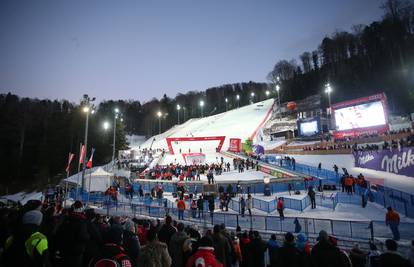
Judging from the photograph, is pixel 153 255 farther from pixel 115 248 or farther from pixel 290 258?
pixel 290 258

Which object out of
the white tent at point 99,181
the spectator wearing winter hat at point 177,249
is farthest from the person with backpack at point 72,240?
the white tent at point 99,181

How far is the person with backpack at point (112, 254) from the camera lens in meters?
2.92

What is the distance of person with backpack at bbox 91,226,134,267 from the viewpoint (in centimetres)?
292

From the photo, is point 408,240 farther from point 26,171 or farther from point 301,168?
point 26,171

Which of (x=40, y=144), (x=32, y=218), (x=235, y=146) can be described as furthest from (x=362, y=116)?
(x=40, y=144)

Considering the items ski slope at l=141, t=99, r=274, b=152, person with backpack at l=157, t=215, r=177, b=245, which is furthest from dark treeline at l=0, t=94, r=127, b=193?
person with backpack at l=157, t=215, r=177, b=245

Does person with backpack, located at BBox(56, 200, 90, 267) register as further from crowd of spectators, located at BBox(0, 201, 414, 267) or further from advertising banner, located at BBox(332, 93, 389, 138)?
advertising banner, located at BBox(332, 93, 389, 138)

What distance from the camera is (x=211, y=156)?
44.0m

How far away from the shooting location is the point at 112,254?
299cm

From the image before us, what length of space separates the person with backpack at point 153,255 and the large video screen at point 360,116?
36.6 m

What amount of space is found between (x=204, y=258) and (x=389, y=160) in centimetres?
2554

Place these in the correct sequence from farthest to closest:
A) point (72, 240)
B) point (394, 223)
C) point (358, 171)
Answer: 1. point (358, 171)
2. point (394, 223)
3. point (72, 240)

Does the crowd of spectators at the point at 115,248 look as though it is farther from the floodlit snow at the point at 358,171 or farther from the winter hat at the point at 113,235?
the floodlit snow at the point at 358,171

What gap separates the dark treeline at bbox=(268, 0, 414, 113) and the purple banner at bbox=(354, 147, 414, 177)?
30.4 m
